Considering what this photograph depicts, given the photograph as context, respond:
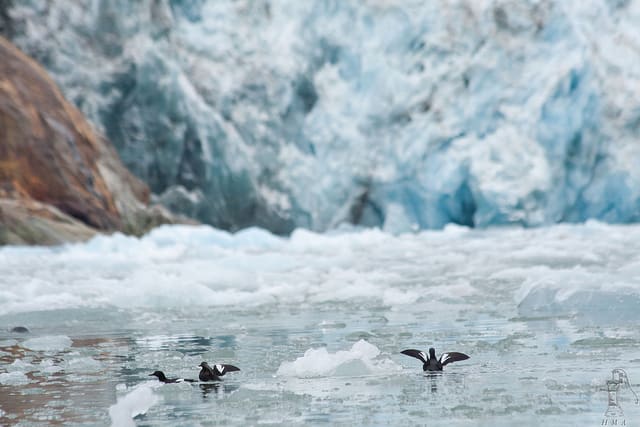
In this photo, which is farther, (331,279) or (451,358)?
(331,279)

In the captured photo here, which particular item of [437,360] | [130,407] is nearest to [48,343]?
[130,407]

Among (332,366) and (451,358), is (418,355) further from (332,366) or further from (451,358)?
(332,366)

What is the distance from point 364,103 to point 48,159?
9.86 meters

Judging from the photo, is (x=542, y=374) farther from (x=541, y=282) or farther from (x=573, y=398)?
(x=541, y=282)

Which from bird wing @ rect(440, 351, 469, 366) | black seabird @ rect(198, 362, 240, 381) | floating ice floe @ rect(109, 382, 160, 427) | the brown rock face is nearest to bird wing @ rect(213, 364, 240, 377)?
black seabird @ rect(198, 362, 240, 381)

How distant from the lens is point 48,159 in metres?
16.7

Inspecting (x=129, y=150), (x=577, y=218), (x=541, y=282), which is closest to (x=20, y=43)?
(x=129, y=150)

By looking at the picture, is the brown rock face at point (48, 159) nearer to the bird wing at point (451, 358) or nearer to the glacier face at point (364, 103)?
the glacier face at point (364, 103)

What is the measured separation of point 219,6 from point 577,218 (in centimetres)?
1141

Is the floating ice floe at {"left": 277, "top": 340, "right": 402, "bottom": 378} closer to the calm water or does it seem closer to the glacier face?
the calm water

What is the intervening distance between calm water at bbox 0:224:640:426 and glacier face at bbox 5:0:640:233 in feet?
38.4

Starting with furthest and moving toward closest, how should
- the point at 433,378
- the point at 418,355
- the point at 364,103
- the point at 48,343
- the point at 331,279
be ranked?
the point at 364,103 < the point at 331,279 < the point at 48,343 < the point at 418,355 < the point at 433,378

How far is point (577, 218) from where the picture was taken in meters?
23.1

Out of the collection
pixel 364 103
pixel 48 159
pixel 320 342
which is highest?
pixel 364 103
